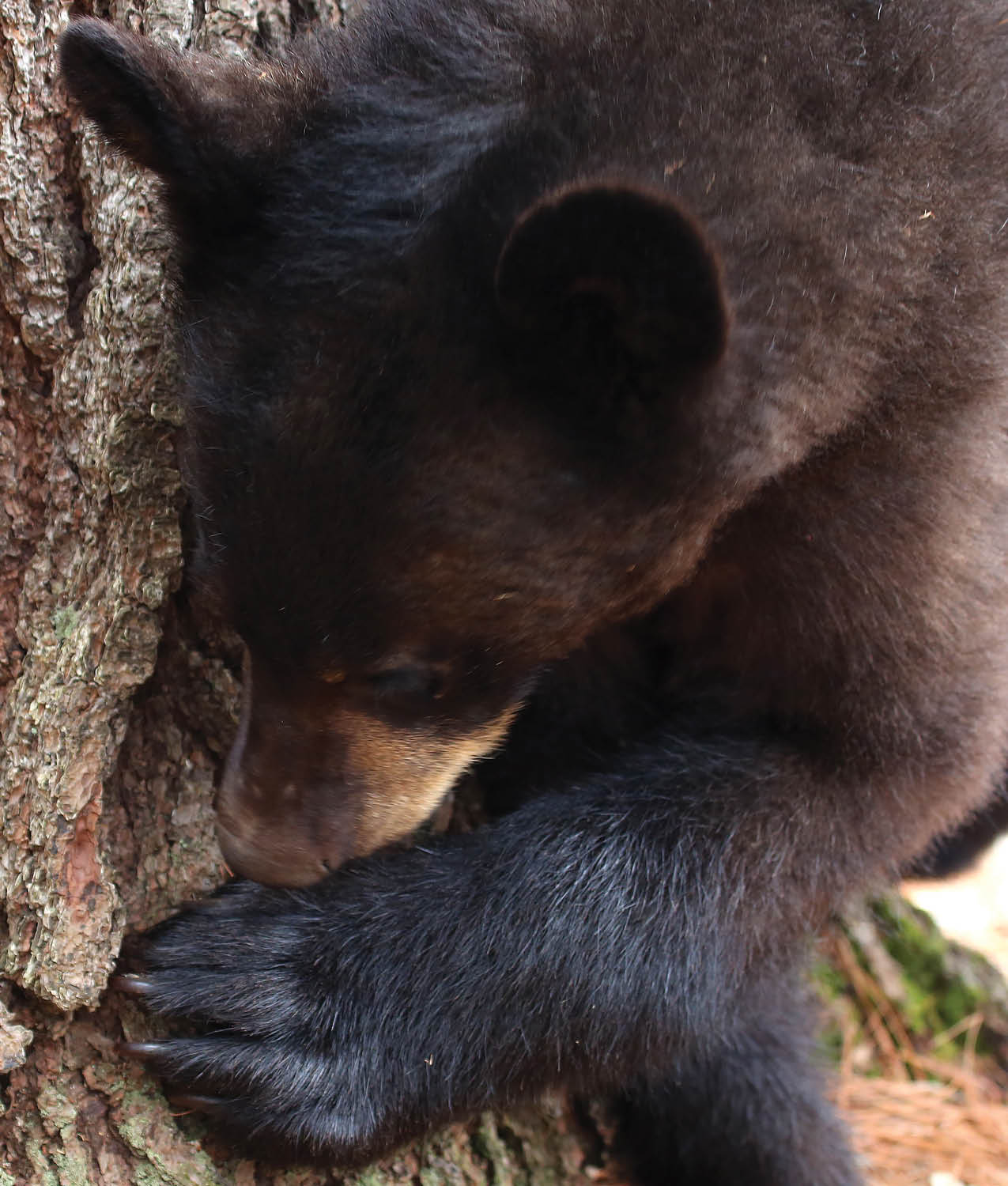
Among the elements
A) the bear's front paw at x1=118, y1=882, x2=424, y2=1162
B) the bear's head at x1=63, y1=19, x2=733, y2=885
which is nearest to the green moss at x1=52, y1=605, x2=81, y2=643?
the bear's head at x1=63, y1=19, x2=733, y2=885

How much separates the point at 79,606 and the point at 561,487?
39.7 inches

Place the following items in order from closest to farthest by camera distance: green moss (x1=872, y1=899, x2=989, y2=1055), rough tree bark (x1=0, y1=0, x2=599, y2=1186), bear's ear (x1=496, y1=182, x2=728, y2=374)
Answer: bear's ear (x1=496, y1=182, x2=728, y2=374)
rough tree bark (x1=0, y1=0, x2=599, y2=1186)
green moss (x1=872, y1=899, x2=989, y2=1055)

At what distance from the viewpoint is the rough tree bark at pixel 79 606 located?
2340 mm

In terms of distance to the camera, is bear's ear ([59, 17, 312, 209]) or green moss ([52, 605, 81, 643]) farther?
green moss ([52, 605, 81, 643])

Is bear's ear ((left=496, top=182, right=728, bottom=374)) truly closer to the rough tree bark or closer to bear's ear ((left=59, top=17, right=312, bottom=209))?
bear's ear ((left=59, top=17, right=312, bottom=209))

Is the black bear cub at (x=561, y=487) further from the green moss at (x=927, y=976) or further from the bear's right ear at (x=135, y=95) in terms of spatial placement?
the green moss at (x=927, y=976)

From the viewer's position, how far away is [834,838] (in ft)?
9.02

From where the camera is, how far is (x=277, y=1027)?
96.3 inches

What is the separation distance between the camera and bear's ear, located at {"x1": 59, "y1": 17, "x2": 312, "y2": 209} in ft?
6.41

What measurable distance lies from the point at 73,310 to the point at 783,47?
4.56 ft

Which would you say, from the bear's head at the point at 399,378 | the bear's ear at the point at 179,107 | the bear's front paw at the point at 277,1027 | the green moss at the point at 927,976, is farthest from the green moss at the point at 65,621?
the green moss at the point at 927,976

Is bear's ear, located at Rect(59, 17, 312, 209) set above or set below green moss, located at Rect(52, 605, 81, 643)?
above

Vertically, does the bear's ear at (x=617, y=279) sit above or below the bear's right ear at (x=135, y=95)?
above

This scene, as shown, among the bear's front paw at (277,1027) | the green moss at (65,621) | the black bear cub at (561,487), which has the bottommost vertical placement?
the bear's front paw at (277,1027)
